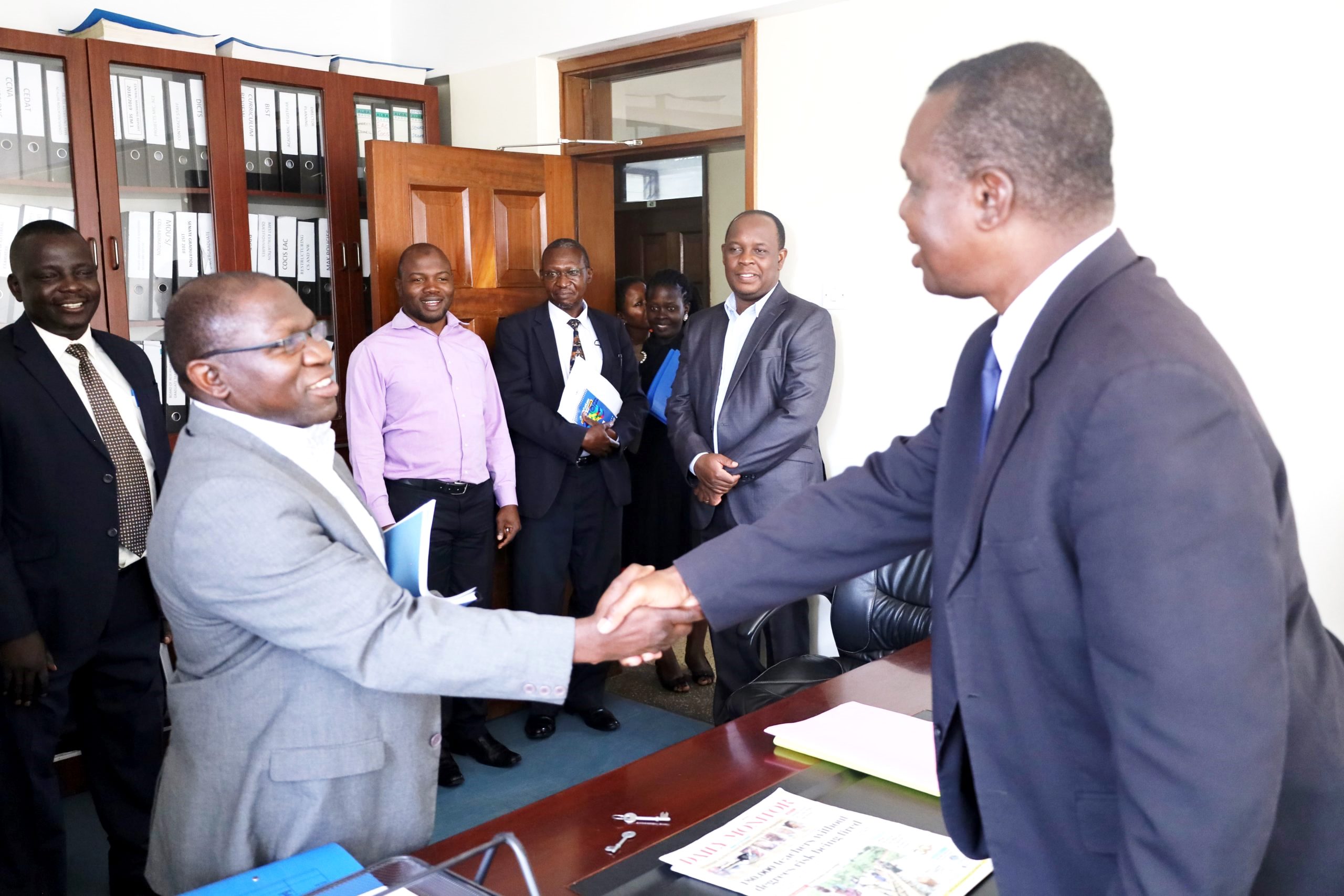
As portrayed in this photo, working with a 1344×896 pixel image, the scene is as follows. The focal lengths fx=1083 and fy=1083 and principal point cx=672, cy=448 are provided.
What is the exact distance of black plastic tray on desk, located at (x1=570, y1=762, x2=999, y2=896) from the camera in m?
1.31

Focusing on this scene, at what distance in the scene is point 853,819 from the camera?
147cm

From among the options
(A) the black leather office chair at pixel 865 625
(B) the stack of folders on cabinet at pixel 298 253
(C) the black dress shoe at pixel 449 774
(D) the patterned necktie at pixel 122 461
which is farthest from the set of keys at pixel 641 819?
(B) the stack of folders on cabinet at pixel 298 253

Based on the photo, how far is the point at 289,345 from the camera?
1.58 meters

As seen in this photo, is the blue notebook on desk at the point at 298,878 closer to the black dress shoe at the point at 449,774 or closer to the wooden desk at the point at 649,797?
the wooden desk at the point at 649,797

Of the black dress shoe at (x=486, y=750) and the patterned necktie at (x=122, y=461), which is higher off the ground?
the patterned necktie at (x=122, y=461)

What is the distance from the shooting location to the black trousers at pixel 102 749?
2.56 meters

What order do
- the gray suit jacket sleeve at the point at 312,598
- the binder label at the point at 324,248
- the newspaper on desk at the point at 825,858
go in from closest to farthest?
the newspaper on desk at the point at 825,858, the gray suit jacket sleeve at the point at 312,598, the binder label at the point at 324,248

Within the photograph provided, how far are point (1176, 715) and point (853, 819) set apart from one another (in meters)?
0.68

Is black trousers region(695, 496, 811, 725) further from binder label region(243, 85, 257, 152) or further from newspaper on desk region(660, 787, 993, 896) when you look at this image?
binder label region(243, 85, 257, 152)

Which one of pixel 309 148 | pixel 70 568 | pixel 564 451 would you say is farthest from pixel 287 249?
pixel 70 568

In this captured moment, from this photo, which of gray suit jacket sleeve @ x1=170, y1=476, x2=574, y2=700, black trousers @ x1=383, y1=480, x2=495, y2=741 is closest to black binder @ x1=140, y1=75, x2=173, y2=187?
black trousers @ x1=383, y1=480, x2=495, y2=741

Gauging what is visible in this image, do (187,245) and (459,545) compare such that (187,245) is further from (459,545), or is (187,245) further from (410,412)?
(459,545)

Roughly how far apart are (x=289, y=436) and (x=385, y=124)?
3.14 meters

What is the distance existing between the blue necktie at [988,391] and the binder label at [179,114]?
3.48m
